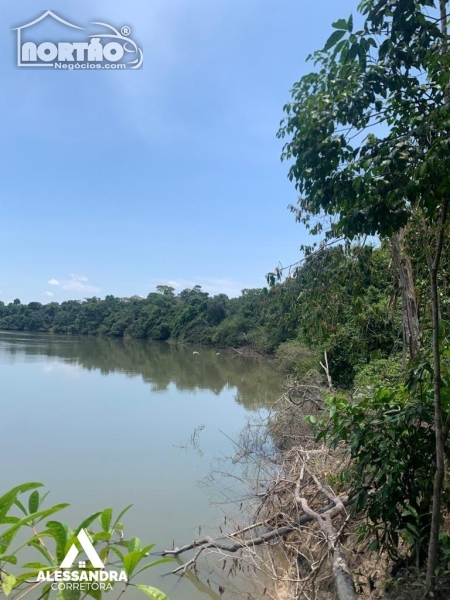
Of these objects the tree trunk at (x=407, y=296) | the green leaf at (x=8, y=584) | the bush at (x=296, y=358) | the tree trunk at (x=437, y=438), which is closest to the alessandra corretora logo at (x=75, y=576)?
the green leaf at (x=8, y=584)

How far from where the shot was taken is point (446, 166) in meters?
1.81

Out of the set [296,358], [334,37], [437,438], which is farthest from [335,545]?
[296,358]

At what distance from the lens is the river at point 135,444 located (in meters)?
5.53

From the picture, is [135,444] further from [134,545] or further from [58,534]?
[58,534]

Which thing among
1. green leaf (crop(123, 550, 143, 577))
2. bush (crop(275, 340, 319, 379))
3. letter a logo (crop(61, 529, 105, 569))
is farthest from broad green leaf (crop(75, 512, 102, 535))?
bush (crop(275, 340, 319, 379))

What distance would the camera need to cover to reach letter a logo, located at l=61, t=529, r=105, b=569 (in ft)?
3.71

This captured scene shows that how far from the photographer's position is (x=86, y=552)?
4.24 ft

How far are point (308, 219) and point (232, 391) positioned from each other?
10.8m

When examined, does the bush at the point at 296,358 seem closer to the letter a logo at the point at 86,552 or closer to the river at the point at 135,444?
the river at the point at 135,444

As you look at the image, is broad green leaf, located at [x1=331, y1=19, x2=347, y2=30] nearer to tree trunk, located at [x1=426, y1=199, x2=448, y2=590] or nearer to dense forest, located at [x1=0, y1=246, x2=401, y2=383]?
tree trunk, located at [x1=426, y1=199, x2=448, y2=590]

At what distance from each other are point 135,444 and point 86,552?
781 centimetres

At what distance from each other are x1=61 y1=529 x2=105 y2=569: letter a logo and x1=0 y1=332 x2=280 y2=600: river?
314 centimetres

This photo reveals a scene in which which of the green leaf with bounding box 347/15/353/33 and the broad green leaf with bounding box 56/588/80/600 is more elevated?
the green leaf with bounding box 347/15/353/33

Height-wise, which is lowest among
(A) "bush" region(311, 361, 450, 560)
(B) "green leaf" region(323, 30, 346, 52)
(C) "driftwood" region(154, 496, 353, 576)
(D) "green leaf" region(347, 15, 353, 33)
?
A: (C) "driftwood" region(154, 496, 353, 576)
